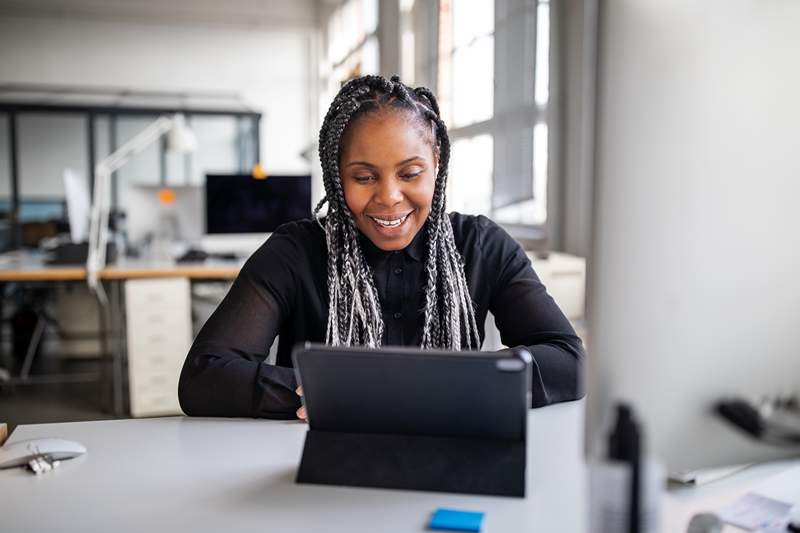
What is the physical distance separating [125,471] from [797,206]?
0.81 metres

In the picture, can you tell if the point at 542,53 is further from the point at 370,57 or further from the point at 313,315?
the point at 370,57

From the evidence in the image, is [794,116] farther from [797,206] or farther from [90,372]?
[90,372]

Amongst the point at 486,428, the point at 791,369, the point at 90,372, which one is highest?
the point at 791,369

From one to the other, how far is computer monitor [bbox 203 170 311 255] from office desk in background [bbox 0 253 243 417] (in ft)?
0.95

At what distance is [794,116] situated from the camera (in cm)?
49

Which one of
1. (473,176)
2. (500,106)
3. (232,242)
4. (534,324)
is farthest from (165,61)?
(534,324)

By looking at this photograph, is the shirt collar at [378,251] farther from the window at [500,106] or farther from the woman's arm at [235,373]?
the window at [500,106]

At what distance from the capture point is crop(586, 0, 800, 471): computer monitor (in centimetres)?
45

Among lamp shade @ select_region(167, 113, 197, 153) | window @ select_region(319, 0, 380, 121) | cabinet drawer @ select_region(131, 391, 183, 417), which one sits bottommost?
cabinet drawer @ select_region(131, 391, 183, 417)

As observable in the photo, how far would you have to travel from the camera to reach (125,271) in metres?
3.55

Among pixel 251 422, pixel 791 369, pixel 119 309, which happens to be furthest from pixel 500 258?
pixel 119 309

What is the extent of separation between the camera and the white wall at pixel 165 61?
291 inches

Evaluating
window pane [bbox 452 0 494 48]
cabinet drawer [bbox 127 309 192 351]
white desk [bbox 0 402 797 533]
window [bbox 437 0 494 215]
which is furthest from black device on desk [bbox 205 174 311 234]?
white desk [bbox 0 402 797 533]

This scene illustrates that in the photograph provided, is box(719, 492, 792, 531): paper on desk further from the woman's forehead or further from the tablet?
the woman's forehead
